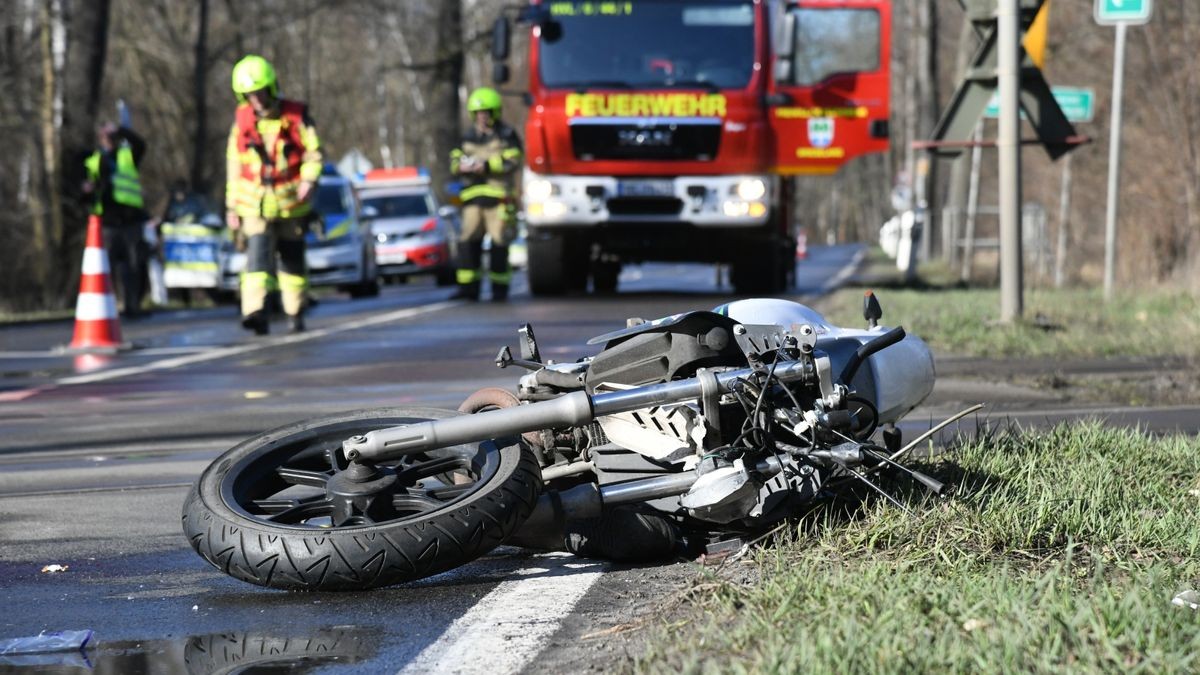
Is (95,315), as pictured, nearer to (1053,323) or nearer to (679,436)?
(1053,323)

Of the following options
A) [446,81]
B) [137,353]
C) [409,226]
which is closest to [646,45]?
[137,353]

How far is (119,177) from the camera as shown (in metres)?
17.9

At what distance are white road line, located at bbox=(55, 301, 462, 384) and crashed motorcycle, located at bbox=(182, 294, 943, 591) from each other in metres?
5.96

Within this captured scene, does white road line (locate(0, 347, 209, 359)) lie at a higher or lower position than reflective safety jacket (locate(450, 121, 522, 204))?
lower

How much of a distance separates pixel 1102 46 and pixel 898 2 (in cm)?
2865

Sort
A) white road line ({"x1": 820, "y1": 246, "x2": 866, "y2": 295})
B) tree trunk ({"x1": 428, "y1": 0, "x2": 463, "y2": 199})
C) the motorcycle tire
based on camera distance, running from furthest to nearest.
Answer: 1. tree trunk ({"x1": 428, "y1": 0, "x2": 463, "y2": 199})
2. white road line ({"x1": 820, "y1": 246, "x2": 866, "y2": 295})
3. the motorcycle tire

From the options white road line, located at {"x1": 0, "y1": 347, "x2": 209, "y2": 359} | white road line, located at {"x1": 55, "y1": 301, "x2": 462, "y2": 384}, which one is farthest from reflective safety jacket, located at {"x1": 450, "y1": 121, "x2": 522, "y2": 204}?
white road line, located at {"x1": 0, "y1": 347, "x2": 209, "y2": 359}

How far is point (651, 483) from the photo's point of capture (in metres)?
4.41

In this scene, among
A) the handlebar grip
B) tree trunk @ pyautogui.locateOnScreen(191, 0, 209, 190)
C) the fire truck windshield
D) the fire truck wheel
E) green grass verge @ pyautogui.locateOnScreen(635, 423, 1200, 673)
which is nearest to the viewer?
green grass verge @ pyautogui.locateOnScreen(635, 423, 1200, 673)

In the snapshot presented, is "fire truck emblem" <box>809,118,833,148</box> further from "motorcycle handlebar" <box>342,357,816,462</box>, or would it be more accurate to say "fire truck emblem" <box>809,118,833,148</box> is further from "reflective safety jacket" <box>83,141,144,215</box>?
"motorcycle handlebar" <box>342,357,816,462</box>

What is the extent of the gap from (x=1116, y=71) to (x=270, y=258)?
23.1ft

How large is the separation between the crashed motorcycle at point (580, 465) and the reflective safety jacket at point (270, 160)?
327 inches

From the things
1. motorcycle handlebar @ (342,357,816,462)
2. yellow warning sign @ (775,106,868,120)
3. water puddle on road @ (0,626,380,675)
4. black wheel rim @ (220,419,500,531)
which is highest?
yellow warning sign @ (775,106,868,120)

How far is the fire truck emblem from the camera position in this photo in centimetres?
1736
